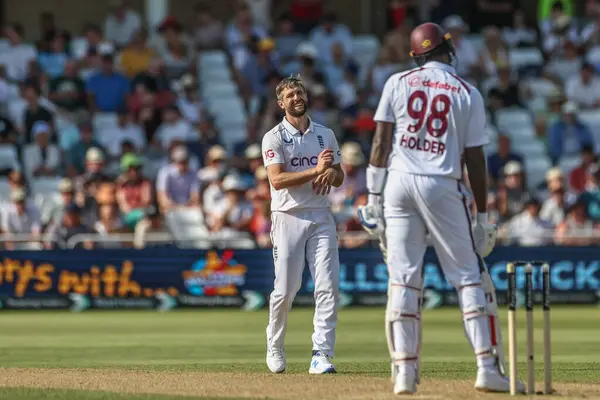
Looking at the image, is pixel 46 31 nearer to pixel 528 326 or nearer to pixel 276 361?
pixel 276 361

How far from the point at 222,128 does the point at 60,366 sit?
12.0 m

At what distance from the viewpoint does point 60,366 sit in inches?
440

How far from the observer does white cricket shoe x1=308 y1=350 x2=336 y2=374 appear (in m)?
9.87

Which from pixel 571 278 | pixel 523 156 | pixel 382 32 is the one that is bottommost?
pixel 571 278

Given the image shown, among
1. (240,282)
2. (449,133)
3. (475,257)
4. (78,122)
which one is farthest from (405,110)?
(78,122)

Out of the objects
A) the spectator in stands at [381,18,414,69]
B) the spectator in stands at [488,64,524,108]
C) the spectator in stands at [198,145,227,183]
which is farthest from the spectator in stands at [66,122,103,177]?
the spectator in stands at [488,64,524,108]

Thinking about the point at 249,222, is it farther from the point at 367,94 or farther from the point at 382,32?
the point at 382,32

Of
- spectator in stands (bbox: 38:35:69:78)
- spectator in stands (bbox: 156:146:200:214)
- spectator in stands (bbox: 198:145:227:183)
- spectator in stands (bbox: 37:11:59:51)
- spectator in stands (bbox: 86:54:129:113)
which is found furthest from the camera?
spectator in stands (bbox: 37:11:59:51)

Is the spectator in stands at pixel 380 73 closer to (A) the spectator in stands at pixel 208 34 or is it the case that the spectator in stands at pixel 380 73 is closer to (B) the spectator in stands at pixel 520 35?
(A) the spectator in stands at pixel 208 34

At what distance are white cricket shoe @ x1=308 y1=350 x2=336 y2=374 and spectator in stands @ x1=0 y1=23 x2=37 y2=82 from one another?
545 inches

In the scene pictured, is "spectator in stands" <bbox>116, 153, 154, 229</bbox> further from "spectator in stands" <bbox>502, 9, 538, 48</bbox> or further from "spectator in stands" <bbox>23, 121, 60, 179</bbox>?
"spectator in stands" <bbox>502, 9, 538, 48</bbox>

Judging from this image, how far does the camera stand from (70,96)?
21.9m

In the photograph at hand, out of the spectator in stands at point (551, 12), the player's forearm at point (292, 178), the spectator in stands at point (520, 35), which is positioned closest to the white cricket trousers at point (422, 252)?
the player's forearm at point (292, 178)

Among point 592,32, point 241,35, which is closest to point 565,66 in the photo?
point 592,32
